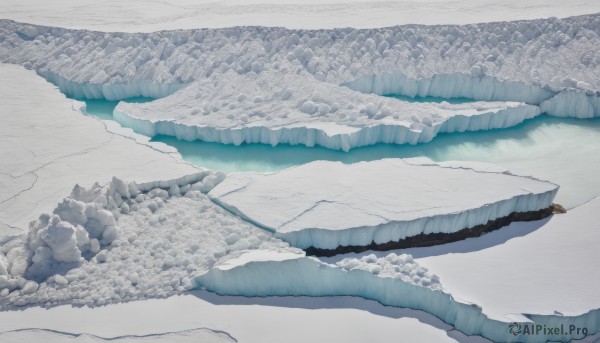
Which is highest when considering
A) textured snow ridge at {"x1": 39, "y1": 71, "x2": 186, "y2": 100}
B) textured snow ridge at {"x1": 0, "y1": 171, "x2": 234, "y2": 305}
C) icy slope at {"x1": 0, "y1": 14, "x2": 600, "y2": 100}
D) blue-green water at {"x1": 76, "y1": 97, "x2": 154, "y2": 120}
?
icy slope at {"x1": 0, "y1": 14, "x2": 600, "y2": 100}

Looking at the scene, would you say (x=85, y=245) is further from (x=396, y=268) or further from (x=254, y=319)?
(x=396, y=268)

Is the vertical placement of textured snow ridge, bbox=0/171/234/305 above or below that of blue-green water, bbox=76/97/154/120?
below

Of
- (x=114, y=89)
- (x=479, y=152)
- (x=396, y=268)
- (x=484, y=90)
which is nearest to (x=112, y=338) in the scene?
(x=396, y=268)

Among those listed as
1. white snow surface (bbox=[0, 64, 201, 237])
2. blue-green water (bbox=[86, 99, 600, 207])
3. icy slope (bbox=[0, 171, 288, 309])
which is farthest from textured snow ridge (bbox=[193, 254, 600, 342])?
blue-green water (bbox=[86, 99, 600, 207])

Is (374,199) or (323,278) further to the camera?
(374,199)

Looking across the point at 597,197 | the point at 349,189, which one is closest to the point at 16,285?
the point at 349,189

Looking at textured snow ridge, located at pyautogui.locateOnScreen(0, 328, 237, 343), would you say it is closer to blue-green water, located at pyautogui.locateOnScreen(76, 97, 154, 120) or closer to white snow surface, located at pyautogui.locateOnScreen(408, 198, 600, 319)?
white snow surface, located at pyautogui.locateOnScreen(408, 198, 600, 319)

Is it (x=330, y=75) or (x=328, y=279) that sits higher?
(x=330, y=75)

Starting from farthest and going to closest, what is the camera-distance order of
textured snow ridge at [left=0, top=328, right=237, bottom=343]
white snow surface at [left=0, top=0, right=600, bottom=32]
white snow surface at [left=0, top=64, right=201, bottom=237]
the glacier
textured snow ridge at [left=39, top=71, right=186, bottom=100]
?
white snow surface at [left=0, top=0, right=600, bottom=32], textured snow ridge at [left=39, top=71, right=186, bottom=100], the glacier, white snow surface at [left=0, top=64, right=201, bottom=237], textured snow ridge at [left=0, top=328, right=237, bottom=343]
